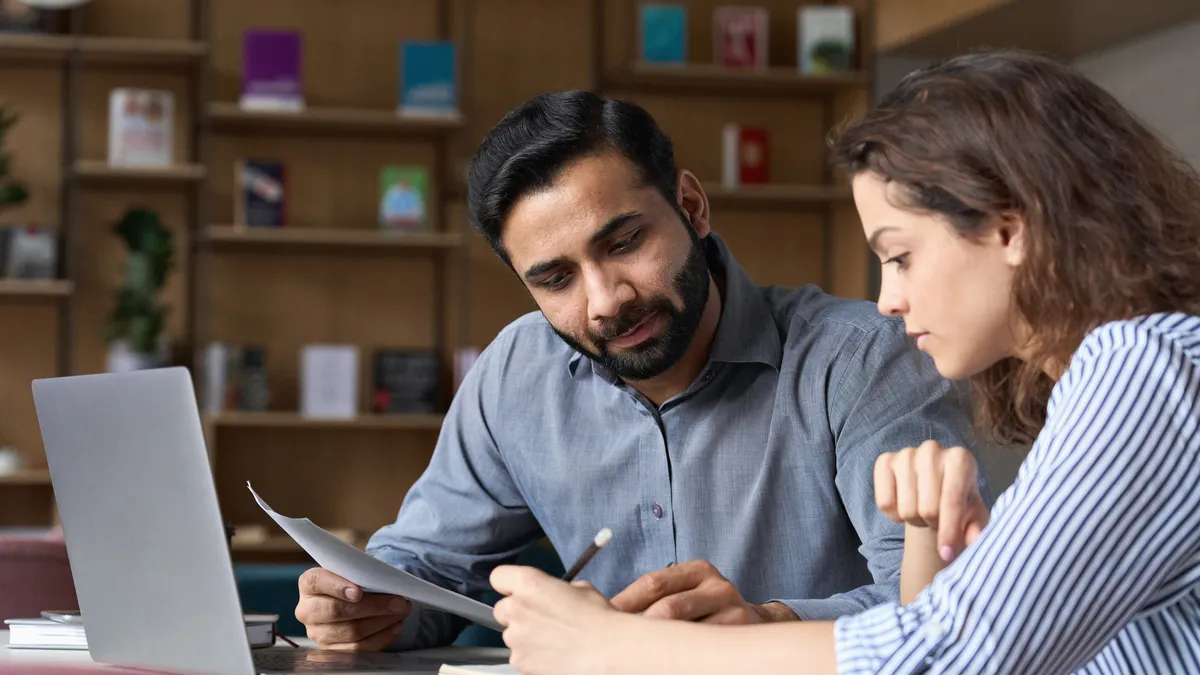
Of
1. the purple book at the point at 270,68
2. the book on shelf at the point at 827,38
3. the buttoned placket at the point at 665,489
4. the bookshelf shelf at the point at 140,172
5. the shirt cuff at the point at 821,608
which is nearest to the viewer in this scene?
the shirt cuff at the point at 821,608

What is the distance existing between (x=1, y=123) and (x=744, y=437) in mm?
3735

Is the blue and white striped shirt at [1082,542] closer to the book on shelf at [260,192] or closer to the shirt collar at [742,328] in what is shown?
the shirt collar at [742,328]

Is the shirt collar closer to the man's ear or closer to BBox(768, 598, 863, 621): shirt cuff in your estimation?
the man's ear

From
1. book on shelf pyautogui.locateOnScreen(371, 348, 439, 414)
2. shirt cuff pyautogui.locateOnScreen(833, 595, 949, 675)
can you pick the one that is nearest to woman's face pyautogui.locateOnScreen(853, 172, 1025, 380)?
shirt cuff pyautogui.locateOnScreen(833, 595, 949, 675)

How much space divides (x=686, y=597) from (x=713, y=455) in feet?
1.75

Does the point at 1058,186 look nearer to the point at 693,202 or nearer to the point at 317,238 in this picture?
the point at 693,202

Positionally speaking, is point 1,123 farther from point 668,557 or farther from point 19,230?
point 668,557

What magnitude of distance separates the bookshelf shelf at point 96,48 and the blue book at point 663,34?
1.52 metres

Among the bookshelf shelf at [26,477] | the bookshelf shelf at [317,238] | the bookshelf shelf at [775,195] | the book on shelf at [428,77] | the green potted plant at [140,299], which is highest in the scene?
the book on shelf at [428,77]

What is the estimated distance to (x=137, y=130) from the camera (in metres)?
4.72

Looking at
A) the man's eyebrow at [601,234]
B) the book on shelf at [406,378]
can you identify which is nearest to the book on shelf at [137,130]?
the book on shelf at [406,378]

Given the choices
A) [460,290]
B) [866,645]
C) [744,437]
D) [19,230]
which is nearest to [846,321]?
[744,437]

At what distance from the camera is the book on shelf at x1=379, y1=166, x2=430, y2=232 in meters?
4.90

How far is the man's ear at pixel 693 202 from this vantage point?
178cm
